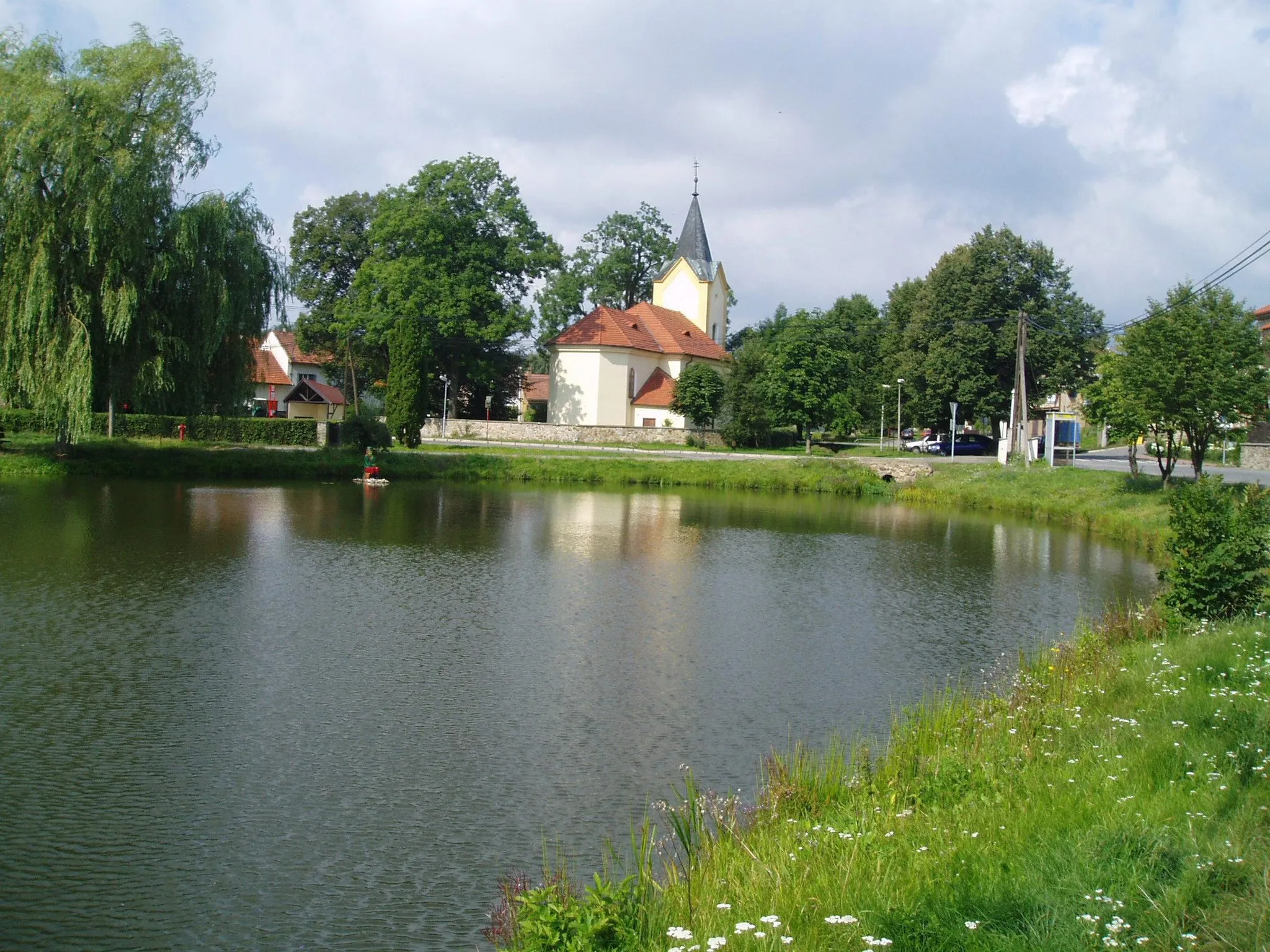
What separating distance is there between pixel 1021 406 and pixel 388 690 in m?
37.1

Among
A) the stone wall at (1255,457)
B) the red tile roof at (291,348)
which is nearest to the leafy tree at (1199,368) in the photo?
the stone wall at (1255,457)

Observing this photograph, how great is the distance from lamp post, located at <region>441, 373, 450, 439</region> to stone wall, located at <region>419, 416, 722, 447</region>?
17 centimetres

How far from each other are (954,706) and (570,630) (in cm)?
619

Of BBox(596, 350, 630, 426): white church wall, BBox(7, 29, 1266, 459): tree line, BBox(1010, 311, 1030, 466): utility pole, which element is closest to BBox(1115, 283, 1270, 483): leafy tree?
BBox(7, 29, 1266, 459): tree line

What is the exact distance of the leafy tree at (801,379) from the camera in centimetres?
5797

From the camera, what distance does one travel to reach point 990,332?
184ft

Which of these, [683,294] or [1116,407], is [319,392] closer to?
[683,294]

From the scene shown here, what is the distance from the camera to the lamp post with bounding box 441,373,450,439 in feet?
193

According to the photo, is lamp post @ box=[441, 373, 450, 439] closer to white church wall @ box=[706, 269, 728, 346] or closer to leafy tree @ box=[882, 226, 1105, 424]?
white church wall @ box=[706, 269, 728, 346]

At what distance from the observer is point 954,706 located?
393 inches

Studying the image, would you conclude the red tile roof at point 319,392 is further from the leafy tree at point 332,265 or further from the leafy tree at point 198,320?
the leafy tree at point 198,320

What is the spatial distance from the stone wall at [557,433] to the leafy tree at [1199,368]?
99.5 ft

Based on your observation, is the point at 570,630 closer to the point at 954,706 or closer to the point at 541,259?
the point at 954,706

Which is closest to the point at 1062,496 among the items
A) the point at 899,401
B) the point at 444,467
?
the point at 444,467
